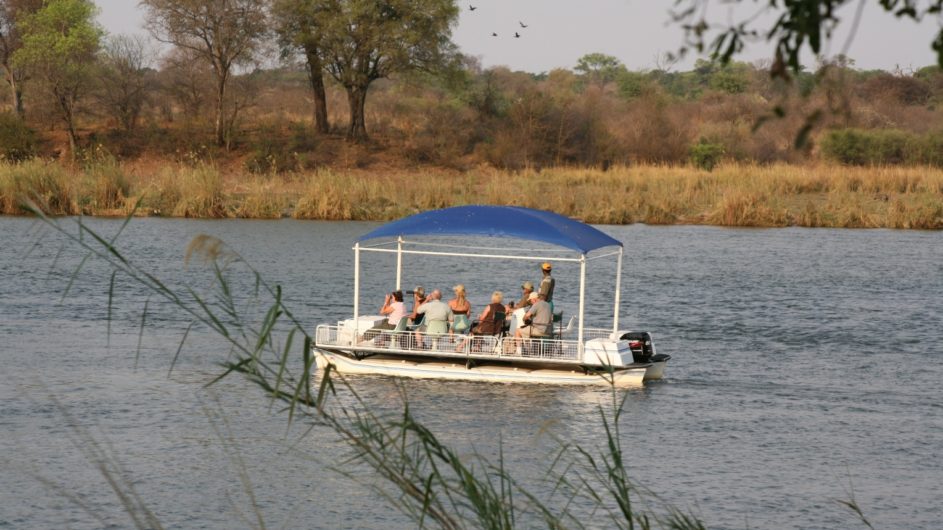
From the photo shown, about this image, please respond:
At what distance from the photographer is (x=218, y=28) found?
192 feet

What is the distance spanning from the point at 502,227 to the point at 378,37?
134 feet

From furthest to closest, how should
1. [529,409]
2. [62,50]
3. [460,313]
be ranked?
[62,50], [460,313], [529,409]

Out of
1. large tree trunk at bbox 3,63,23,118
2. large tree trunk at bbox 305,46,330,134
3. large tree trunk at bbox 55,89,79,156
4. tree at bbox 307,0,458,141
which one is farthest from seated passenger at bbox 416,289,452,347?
large tree trunk at bbox 3,63,23,118

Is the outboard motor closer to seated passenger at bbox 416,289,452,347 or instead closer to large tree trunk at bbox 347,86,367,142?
seated passenger at bbox 416,289,452,347

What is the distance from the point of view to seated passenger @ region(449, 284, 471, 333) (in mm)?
18297

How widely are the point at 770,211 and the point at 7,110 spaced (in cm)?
3470

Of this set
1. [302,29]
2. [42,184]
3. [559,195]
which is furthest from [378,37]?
[42,184]

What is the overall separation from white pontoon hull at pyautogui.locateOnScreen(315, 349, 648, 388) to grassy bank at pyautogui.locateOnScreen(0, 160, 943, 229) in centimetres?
2624

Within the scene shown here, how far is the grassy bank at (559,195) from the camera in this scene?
4416 cm

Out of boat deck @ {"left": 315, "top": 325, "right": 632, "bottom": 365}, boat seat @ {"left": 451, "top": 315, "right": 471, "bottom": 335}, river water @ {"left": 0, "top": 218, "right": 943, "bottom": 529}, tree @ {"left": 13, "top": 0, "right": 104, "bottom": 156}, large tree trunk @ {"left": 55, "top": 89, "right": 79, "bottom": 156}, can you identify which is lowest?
river water @ {"left": 0, "top": 218, "right": 943, "bottom": 529}

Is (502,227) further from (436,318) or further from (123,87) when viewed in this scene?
(123,87)

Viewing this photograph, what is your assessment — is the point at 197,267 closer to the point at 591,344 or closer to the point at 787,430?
the point at 591,344

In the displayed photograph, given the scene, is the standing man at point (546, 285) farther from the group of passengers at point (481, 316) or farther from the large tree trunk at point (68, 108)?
the large tree trunk at point (68, 108)

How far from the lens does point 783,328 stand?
25.0 metres
